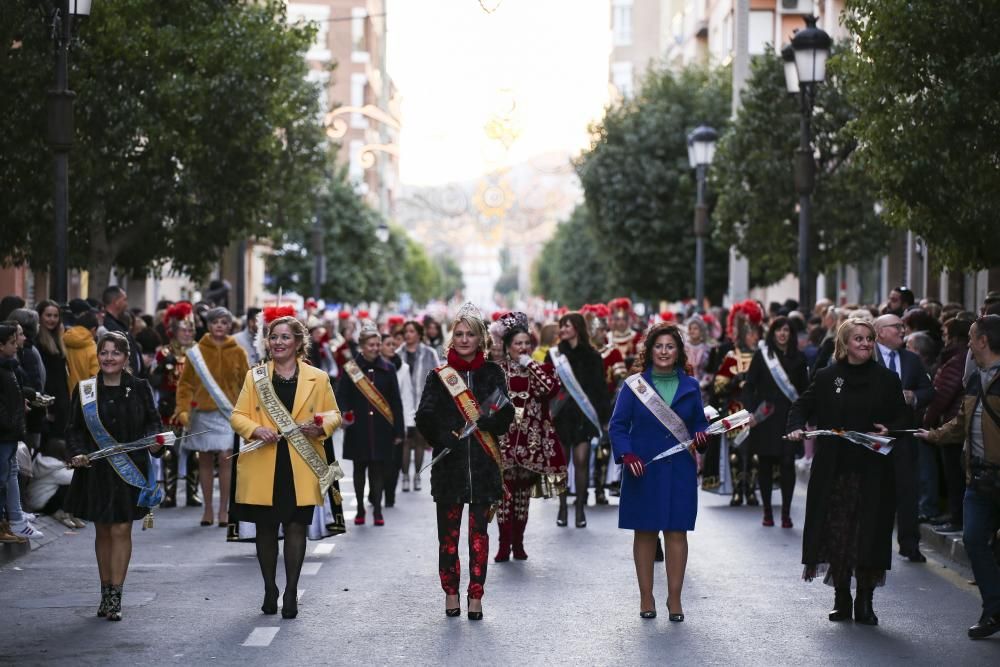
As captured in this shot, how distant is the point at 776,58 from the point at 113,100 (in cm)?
1216

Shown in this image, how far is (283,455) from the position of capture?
979 cm

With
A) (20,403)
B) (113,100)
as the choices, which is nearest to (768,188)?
(113,100)

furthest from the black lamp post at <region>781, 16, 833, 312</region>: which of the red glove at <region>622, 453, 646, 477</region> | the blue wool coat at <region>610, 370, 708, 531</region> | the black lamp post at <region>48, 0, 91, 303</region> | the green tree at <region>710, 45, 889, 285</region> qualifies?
the red glove at <region>622, 453, 646, 477</region>

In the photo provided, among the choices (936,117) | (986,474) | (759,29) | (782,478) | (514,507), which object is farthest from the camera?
(759,29)

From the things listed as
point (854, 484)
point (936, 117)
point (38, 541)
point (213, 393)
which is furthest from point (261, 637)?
point (936, 117)

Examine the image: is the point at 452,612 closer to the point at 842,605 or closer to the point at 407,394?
the point at 842,605

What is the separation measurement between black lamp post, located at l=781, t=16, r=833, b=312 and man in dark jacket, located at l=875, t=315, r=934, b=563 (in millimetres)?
8121

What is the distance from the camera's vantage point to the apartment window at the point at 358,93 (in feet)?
368

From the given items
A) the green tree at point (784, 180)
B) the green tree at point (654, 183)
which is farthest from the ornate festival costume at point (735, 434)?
the green tree at point (654, 183)

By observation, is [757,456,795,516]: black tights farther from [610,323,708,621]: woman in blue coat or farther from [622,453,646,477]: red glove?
[622,453,646,477]: red glove

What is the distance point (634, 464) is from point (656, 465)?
0.62 ft

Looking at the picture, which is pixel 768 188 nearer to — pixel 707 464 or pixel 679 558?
pixel 707 464

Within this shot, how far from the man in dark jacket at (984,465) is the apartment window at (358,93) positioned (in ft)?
336

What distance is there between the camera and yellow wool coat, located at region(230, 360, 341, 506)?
9.73 m
